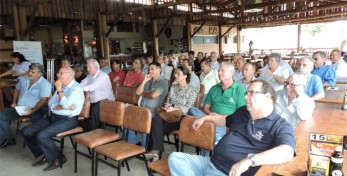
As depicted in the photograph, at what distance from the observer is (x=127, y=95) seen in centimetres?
395

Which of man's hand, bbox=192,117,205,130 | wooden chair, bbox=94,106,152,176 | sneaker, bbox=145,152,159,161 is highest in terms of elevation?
man's hand, bbox=192,117,205,130

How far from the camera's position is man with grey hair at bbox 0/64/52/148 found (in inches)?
144

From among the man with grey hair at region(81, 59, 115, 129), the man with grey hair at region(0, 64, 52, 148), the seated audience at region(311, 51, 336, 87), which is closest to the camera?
Answer: the man with grey hair at region(81, 59, 115, 129)

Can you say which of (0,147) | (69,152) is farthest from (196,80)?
(0,147)

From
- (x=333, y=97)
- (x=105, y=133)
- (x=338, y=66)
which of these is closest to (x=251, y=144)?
(x=105, y=133)

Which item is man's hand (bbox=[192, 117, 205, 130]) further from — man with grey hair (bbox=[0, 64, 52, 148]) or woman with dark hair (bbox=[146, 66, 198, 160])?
man with grey hair (bbox=[0, 64, 52, 148])

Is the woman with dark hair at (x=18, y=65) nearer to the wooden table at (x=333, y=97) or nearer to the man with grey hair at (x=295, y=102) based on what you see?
the man with grey hair at (x=295, y=102)

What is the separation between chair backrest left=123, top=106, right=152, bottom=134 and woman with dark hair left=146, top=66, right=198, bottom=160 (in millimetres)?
294

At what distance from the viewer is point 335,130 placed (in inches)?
78.8

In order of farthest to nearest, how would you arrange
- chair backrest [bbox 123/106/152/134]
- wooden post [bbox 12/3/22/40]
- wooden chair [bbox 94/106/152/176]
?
wooden post [bbox 12/3/22/40]
chair backrest [bbox 123/106/152/134]
wooden chair [bbox 94/106/152/176]

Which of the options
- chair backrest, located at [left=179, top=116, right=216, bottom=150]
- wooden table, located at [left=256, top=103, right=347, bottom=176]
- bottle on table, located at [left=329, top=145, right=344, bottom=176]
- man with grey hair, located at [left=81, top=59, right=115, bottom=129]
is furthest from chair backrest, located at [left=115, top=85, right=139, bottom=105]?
bottle on table, located at [left=329, top=145, right=344, bottom=176]

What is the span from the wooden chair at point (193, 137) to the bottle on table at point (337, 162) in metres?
0.96

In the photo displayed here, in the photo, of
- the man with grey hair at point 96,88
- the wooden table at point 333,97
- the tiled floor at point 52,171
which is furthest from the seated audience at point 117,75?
the wooden table at point 333,97

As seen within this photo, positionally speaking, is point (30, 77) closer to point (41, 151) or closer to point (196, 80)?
point (41, 151)
